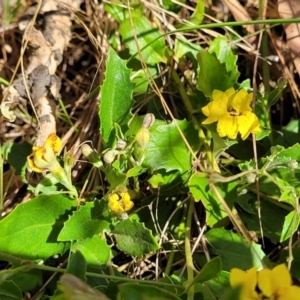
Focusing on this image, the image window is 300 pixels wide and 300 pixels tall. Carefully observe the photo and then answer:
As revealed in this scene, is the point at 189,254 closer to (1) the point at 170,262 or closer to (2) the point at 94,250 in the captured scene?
(1) the point at 170,262

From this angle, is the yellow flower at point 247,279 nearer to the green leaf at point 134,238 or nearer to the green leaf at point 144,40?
the green leaf at point 134,238

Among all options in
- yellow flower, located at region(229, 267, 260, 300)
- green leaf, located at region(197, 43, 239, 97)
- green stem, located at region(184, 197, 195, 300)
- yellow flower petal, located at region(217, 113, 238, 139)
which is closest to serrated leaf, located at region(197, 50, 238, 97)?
green leaf, located at region(197, 43, 239, 97)

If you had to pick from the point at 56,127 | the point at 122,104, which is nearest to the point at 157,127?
the point at 122,104

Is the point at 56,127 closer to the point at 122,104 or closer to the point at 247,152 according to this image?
the point at 122,104

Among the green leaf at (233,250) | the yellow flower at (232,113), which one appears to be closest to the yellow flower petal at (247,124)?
the yellow flower at (232,113)

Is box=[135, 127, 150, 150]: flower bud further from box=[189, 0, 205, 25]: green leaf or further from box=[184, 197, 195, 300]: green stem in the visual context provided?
box=[189, 0, 205, 25]: green leaf

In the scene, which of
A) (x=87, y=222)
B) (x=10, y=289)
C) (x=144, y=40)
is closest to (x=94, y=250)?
(x=87, y=222)

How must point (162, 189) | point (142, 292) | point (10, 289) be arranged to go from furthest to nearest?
point (162, 189)
point (10, 289)
point (142, 292)
